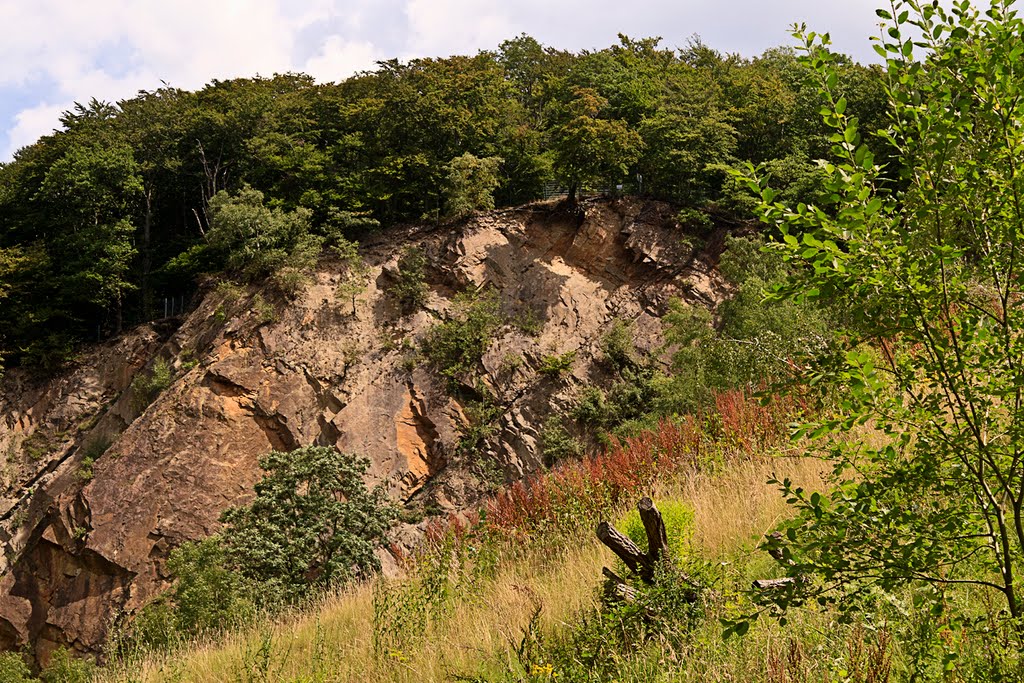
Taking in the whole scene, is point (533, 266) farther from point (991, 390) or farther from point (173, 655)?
point (991, 390)

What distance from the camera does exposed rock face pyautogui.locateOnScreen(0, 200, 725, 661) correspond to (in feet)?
61.6

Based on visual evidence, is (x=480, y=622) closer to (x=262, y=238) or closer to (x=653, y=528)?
(x=653, y=528)

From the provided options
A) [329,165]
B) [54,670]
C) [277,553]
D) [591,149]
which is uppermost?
[329,165]

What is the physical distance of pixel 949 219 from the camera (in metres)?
2.77

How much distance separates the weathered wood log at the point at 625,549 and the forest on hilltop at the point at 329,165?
1872cm

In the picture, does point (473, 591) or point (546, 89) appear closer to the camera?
point (473, 591)

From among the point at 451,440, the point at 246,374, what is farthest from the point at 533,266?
the point at 246,374

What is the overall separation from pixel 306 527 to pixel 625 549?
8.30m

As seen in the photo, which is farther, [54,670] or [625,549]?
[54,670]

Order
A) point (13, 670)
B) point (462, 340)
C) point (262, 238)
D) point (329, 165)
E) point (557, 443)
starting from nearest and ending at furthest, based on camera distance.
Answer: point (13, 670) < point (557, 443) < point (462, 340) < point (262, 238) < point (329, 165)

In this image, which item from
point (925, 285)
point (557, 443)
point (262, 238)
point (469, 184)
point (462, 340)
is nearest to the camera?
point (925, 285)

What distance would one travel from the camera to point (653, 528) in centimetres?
443

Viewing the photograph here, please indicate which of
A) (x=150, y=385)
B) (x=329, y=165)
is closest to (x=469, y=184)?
(x=329, y=165)

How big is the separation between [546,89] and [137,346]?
18848 millimetres
